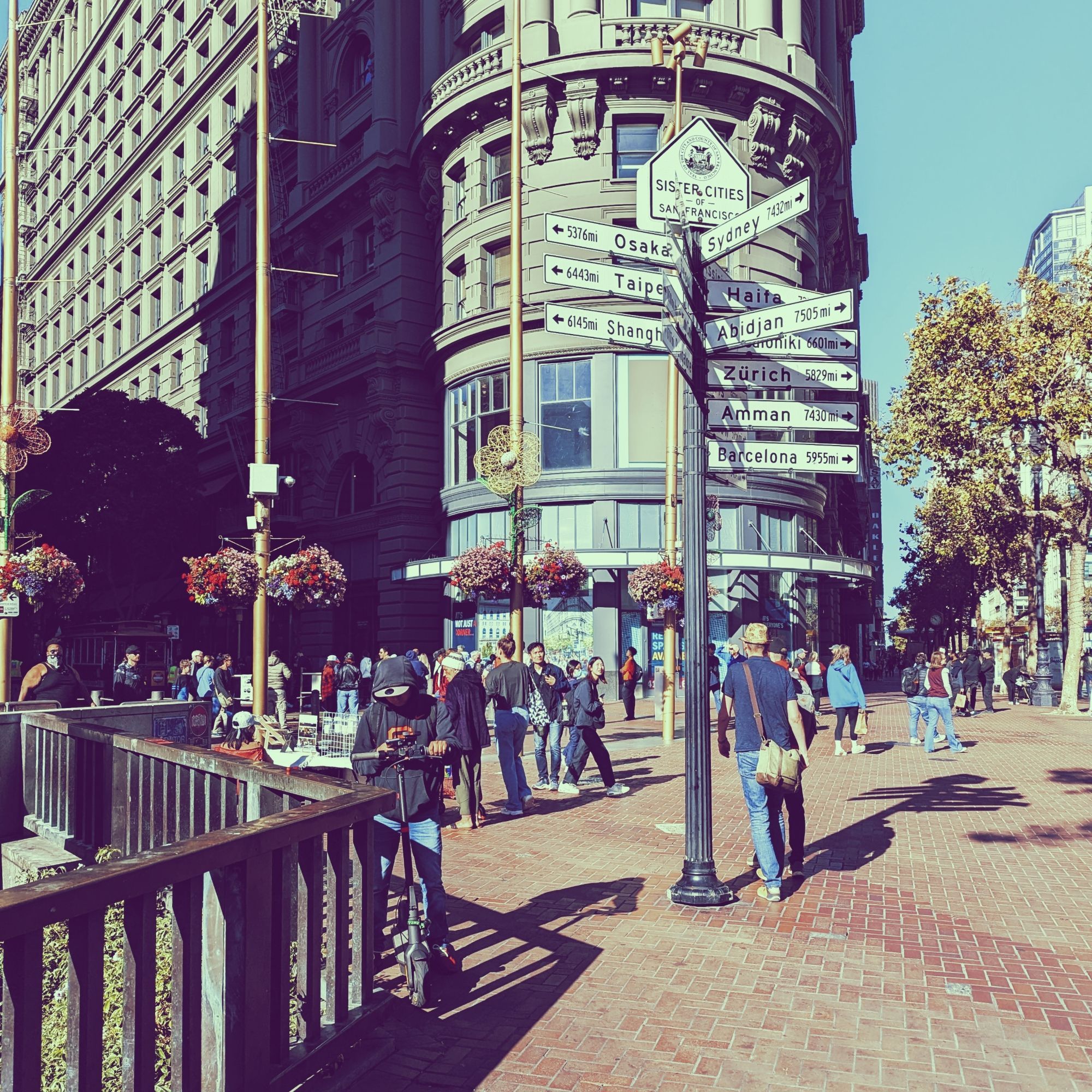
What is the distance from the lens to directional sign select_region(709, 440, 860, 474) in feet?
25.0

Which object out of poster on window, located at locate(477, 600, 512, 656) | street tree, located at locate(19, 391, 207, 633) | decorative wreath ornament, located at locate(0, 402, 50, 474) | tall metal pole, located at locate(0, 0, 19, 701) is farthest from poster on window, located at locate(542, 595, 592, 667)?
street tree, located at locate(19, 391, 207, 633)

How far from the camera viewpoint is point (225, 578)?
12438mm

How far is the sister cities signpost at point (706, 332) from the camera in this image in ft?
24.2

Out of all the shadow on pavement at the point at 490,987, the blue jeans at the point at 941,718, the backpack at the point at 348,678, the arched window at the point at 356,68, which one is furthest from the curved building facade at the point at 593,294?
the shadow on pavement at the point at 490,987

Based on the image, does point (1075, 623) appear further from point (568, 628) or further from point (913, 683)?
point (568, 628)

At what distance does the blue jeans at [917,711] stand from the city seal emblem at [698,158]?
38.7 ft

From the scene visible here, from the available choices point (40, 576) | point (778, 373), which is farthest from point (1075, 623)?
point (40, 576)

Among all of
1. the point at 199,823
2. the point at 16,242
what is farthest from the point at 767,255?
the point at 199,823

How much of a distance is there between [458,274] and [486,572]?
16.3m

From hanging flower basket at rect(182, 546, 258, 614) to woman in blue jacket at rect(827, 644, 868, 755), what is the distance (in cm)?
872

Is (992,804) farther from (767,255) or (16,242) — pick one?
(767,255)

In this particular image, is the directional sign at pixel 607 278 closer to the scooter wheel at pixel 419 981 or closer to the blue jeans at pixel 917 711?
the scooter wheel at pixel 419 981

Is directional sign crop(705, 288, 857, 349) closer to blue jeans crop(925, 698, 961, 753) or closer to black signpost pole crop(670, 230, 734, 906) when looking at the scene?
black signpost pole crop(670, 230, 734, 906)

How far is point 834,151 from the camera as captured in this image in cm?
3195
